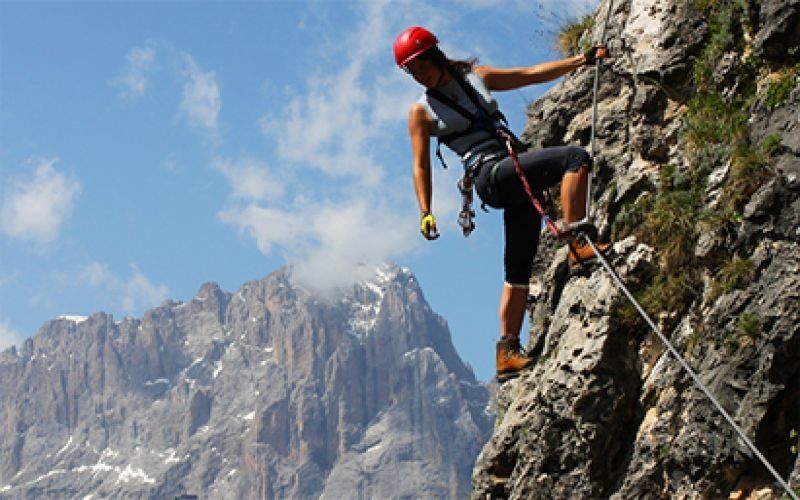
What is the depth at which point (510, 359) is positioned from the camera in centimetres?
940

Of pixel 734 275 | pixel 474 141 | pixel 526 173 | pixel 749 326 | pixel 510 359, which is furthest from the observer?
pixel 510 359

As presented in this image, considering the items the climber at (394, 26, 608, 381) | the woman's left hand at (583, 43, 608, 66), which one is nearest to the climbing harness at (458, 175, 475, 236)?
the climber at (394, 26, 608, 381)

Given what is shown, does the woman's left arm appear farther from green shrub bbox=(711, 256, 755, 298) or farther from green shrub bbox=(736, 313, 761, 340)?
green shrub bbox=(736, 313, 761, 340)

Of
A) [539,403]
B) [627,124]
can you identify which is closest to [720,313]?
[539,403]

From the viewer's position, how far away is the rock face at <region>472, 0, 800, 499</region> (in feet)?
25.4

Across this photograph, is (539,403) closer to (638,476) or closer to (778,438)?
(638,476)

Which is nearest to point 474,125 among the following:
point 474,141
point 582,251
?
point 474,141

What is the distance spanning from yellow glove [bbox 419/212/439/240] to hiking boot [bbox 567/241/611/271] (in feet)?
4.38

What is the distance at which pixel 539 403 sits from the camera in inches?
390

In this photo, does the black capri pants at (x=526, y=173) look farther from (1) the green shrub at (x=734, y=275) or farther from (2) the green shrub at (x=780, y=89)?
(2) the green shrub at (x=780, y=89)

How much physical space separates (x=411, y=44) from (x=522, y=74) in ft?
4.19

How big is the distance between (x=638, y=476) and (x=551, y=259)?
4102 mm

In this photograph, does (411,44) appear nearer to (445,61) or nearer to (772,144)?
(445,61)

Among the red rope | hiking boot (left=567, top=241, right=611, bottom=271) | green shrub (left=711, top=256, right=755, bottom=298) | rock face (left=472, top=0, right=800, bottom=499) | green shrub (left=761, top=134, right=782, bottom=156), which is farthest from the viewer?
hiking boot (left=567, top=241, right=611, bottom=271)
